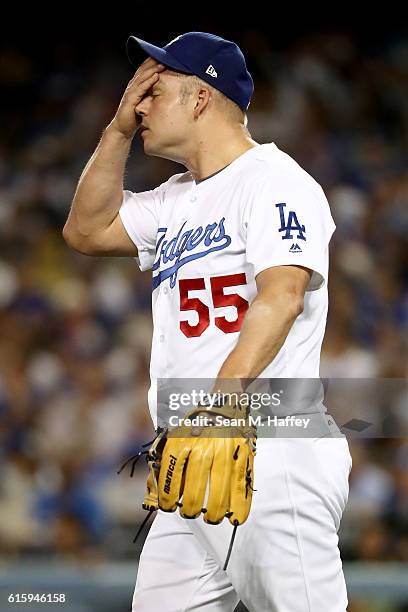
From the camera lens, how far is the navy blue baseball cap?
7.04 ft

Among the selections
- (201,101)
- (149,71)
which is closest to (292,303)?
(201,101)

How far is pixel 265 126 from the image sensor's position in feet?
16.7

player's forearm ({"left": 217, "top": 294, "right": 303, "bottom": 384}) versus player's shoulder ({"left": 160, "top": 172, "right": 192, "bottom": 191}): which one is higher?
player's shoulder ({"left": 160, "top": 172, "right": 192, "bottom": 191})

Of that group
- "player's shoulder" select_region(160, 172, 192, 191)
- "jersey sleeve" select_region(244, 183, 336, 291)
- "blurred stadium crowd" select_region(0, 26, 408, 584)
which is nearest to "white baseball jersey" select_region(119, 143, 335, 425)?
"jersey sleeve" select_region(244, 183, 336, 291)

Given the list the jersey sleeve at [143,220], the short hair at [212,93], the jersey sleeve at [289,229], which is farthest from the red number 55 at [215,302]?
the short hair at [212,93]

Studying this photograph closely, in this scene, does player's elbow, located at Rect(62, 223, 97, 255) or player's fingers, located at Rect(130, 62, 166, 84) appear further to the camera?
player's elbow, located at Rect(62, 223, 97, 255)

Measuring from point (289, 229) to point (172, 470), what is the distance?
1.64 feet

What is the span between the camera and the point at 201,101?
215cm

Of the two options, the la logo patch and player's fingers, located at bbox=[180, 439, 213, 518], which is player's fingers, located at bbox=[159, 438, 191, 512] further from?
the la logo patch

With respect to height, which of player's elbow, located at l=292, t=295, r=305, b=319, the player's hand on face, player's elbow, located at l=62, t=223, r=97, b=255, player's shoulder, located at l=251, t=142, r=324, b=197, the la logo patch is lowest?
player's elbow, located at l=292, t=295, r=305, b=319

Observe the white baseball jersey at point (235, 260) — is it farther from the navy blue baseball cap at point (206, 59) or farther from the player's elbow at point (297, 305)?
the navy blue baseball cap at point (206, 59)

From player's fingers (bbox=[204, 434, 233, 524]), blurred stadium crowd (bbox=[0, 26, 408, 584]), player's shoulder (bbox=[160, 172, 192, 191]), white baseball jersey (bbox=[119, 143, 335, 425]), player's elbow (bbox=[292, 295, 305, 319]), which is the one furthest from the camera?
blurred stadium crowd (bbox=[0, 26, 408, 584])

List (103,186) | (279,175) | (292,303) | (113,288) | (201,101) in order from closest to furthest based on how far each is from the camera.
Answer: (292,303) → (279,175) → (201,101) → (103,186) → (113,288)

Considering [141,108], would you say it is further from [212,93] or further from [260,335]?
[260,335]
